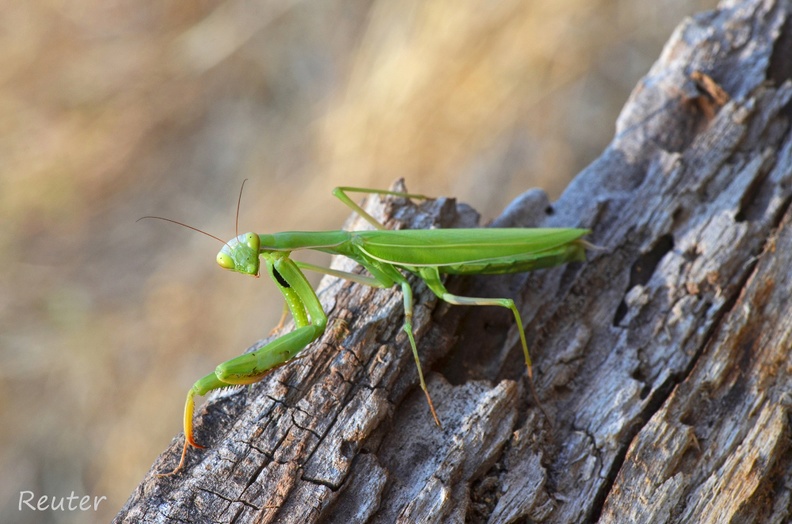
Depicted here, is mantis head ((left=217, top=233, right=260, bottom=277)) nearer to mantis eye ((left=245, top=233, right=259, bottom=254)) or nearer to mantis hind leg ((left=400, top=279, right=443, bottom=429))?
mantis eye ((left=245, top=233, right=259, bottom=254))

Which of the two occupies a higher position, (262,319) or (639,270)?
(262,319)

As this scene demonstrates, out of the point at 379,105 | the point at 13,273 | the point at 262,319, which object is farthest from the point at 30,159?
the point at 379,105

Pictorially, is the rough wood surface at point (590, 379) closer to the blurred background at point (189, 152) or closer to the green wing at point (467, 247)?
the green wing at point (467, 247)

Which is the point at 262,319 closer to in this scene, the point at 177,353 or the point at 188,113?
the point at 177,353

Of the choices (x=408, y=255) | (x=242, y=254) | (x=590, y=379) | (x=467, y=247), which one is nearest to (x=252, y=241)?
(x=242, y=254)

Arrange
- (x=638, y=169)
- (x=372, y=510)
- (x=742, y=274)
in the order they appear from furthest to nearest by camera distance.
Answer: (x=638, y=169)
(x=742, y=274)
(x=372, y=510)
